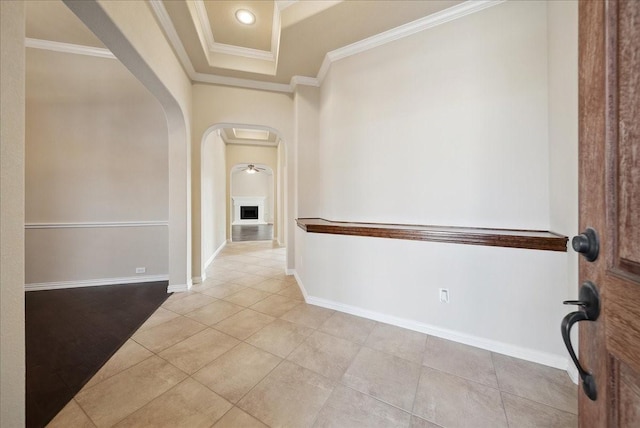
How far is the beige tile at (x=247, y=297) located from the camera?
279cm

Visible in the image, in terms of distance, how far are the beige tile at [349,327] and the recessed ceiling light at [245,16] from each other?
3509 millimetres

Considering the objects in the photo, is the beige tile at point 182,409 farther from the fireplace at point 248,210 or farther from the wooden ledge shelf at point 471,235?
the fireplace at point 248,210

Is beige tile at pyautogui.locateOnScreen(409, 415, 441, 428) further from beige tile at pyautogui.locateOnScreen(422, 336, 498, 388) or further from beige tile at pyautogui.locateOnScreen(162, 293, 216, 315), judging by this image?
beige tile at pyautogui.locateOnScreen(162, 293, 216, 315)

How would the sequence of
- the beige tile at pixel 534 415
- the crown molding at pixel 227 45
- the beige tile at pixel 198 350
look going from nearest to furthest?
1. the beige tile at pixel 534 415
2. the beige tile at pixel 198 350
3. the crown molding at pixel 227 45

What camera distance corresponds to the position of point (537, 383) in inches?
59.9

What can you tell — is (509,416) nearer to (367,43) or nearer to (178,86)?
(367,43)

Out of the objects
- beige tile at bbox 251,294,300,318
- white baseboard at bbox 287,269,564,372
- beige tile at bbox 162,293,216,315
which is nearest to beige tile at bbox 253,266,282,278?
beige tile at bbox 251,294,300,318

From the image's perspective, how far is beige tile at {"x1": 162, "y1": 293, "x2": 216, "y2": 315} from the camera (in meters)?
2.62

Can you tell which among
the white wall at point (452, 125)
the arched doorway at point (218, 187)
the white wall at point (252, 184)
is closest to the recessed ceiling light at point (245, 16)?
the white wall at point (452, 125)

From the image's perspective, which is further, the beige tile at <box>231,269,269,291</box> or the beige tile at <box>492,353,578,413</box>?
the beige tile at <box>231,269,269,291</box>

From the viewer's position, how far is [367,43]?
266cm

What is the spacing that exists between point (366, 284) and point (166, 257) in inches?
125

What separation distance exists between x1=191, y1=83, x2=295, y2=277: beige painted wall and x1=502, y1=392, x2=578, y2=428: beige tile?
300 centimetres

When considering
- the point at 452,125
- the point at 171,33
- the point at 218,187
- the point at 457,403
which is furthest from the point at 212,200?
the point at 457,403
